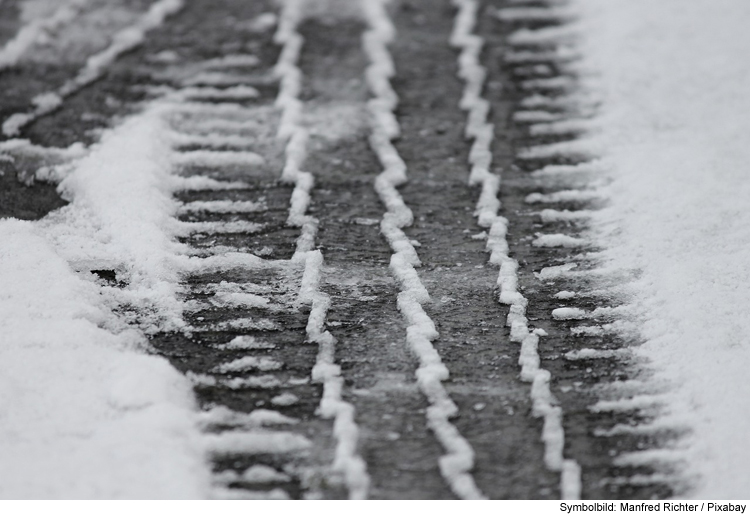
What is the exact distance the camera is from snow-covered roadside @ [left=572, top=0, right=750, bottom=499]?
3.89 feet

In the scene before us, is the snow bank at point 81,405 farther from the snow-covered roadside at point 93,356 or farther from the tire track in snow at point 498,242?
the tire track in snow at point 498,242

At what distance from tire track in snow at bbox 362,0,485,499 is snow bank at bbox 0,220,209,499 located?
347 millimetres

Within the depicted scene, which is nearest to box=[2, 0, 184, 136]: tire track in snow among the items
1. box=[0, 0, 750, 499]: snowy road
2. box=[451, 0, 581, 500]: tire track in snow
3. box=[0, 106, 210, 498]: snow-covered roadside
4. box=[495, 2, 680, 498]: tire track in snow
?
box=[0, 0, 750, 499]: snowy road

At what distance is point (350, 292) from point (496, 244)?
32 centimetres

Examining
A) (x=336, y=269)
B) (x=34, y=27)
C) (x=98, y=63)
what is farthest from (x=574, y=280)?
(x=34, y=27)

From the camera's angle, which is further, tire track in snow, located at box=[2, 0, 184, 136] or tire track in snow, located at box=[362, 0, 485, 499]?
tire track in snow, located at box=[2, 0, 184, 136]

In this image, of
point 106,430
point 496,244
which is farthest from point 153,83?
point 106,430

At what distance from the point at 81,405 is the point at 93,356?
10 centimetres

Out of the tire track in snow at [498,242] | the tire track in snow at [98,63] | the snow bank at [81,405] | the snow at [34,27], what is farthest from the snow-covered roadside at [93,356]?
the snow at [34,27]

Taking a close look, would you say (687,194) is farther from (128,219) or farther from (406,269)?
(128,219)

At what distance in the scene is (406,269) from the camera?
147cm

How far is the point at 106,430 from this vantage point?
1.12 meters

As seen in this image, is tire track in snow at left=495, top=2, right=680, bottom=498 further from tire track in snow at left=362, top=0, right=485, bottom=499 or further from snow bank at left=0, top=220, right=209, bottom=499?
snow bank at left=0, top=220, right=209, bottom=499

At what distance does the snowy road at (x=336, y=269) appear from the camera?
3.67 ft
